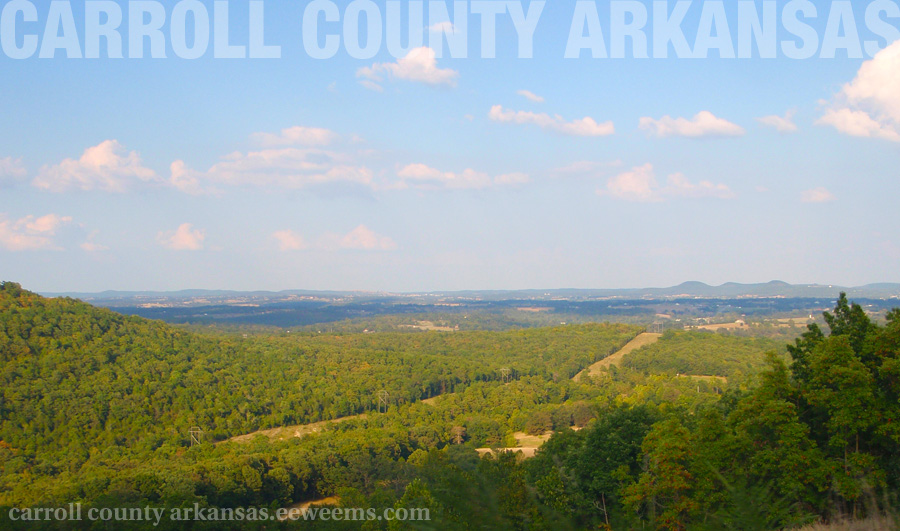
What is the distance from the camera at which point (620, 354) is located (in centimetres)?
11162

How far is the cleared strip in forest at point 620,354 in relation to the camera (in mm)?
99269

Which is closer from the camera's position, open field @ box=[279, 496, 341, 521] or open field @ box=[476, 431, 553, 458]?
open field @ box=[279, 496, 341, 521]

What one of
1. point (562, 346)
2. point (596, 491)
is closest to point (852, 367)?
point (596, 491)

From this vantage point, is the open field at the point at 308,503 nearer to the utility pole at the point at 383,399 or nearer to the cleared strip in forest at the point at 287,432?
the cleared strip in forest at the point at 287,432

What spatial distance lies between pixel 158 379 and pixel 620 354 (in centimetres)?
7894

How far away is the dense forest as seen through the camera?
1608 cm

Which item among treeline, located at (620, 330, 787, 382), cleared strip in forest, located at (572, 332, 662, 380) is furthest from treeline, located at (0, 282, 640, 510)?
treeline, located at (620, 330, 787, 382)

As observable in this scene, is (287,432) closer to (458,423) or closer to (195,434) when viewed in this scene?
(195,434)

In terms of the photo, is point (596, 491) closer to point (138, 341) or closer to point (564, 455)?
point (564, 455)

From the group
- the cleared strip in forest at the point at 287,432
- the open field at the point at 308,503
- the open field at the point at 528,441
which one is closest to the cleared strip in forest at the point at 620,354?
the open field at the point at 528,441

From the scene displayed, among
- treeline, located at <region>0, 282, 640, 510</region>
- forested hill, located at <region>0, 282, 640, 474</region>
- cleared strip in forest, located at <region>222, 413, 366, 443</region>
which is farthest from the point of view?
cleared strip in forest, located at <region>222, 413, 366, 443</region>

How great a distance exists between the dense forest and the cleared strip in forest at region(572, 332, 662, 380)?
227cm

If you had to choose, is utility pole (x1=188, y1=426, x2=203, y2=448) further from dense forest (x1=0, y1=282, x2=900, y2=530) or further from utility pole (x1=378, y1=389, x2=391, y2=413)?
utility pole (x1=378, y1=389, x2=391, y2=413)

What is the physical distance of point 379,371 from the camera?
84312mm
